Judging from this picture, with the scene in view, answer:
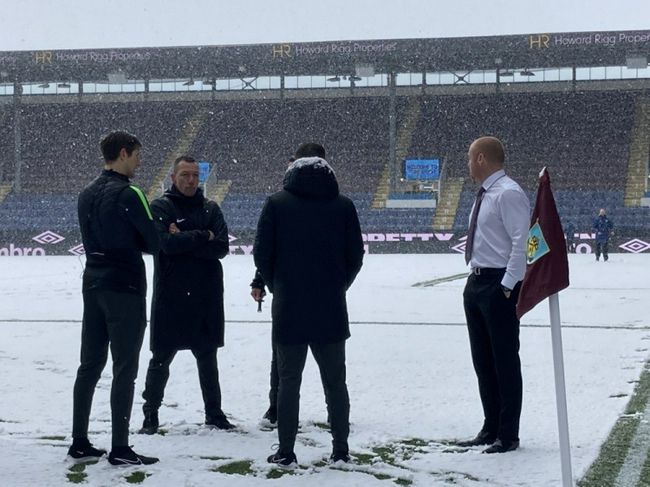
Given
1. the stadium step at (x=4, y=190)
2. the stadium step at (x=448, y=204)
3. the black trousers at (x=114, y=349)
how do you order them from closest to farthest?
the black trousers at (x=114, y=349)
the stadium step at (x=448, y=204)
the stadium step at (x=4, y=190)

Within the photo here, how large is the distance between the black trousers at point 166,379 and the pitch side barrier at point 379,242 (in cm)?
2707

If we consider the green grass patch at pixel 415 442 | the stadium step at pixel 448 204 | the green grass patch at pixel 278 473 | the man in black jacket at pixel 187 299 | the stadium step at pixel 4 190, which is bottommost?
the green grass patch at pixel 278 473

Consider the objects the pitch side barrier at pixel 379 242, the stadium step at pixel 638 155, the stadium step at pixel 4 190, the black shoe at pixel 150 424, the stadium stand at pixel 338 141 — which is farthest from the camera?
the stadium step at pixel 4 190

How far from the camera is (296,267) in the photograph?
17.2 ft

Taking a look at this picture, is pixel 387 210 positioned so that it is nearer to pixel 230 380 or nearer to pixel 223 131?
pixel 223 131

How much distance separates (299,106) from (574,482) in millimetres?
40535

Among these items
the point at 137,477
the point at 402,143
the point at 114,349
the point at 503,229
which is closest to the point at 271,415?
the point at 114,349

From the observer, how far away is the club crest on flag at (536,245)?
175 inches

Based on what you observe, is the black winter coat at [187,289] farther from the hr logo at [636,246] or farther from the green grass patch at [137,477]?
the hr logo at [636,246]

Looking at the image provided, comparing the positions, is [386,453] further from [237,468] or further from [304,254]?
[304,254]

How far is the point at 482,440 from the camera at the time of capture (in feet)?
18.8

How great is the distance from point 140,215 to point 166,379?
1383mm

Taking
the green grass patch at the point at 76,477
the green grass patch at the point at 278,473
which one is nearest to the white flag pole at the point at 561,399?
the green grass patch at the point at 278,473

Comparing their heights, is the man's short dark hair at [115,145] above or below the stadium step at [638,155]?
below
